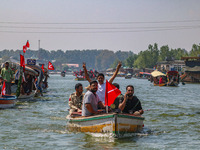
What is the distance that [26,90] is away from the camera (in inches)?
1374

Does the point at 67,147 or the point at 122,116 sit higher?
the point at 122,116

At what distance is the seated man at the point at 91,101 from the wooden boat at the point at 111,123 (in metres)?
0.30

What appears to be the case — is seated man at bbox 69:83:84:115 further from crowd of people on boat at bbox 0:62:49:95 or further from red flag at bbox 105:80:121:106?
crowd of people on boat at bbox 0:62:49:95

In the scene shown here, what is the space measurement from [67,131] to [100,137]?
2.67m

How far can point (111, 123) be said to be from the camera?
13.8 meters

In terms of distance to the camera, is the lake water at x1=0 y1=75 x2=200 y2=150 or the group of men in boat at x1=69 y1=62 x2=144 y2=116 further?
the group of men in boat at x1=69 y1=62 x2=144 y2=116

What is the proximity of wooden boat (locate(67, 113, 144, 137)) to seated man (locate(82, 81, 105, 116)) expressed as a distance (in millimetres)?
301

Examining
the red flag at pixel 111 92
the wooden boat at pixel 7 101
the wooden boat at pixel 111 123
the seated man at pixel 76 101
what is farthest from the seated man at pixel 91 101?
the wooden boat at pixel 7 101

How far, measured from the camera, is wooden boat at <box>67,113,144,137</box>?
45.3ft

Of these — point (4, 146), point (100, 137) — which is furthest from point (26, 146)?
point (100, 137)

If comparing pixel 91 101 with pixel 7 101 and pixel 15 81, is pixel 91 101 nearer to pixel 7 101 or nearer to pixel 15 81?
pixel 7 101

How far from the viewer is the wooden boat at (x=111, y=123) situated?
13.8 metres

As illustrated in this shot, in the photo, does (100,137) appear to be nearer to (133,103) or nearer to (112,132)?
(112,132)

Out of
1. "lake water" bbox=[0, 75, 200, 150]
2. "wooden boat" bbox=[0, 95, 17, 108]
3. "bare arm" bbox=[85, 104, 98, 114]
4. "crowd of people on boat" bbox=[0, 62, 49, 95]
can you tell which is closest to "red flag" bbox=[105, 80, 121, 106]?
"bare arm" bbox=[85, 104, 98, 114]
